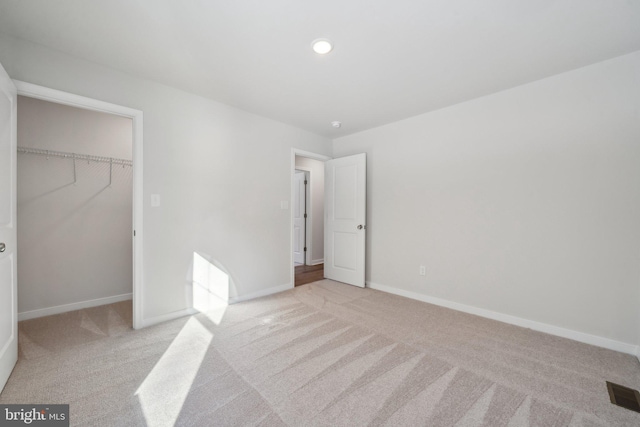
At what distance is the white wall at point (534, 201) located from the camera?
7.13 ft

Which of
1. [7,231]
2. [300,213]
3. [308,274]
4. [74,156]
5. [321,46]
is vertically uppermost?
[321,46]

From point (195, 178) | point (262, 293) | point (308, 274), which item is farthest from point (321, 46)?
point (308, 274)

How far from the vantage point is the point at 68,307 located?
116 inches

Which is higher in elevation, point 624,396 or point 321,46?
point 321,46

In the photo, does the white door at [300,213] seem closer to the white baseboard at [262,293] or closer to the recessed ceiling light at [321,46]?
the white baseboard at [262,293]

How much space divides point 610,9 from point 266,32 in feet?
7.34

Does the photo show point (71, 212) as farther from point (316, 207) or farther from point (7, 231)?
point (316, 207)

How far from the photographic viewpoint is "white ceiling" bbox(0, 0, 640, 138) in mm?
1663

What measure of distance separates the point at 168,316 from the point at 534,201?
12.7 feet

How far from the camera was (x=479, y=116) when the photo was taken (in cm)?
291

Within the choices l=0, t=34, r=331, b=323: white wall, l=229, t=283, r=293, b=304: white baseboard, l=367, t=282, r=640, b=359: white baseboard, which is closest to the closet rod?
l=0, t=34, r=331, b=323: white wall

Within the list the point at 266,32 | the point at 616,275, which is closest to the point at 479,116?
the point at 616,275

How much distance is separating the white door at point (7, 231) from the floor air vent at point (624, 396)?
379 centimetres

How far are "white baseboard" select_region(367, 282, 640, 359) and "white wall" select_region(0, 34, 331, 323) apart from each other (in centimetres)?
194
